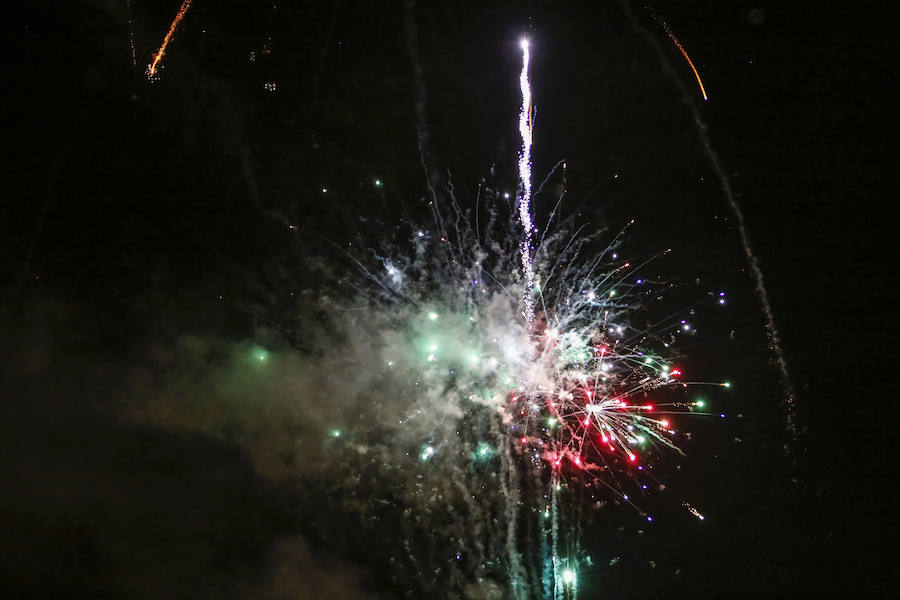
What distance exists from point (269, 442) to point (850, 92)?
4.77m

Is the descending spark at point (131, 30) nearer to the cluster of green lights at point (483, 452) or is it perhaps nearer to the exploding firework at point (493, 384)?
the exploding firework at point (493, 384)

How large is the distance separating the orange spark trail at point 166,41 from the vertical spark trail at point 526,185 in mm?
2082

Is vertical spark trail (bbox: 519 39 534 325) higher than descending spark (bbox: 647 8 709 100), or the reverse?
descending spark (bbox: 647 8 709 100)

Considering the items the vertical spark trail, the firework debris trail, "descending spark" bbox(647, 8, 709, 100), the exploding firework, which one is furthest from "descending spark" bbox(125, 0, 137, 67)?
the firework debris trail

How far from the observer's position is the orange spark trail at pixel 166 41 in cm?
290

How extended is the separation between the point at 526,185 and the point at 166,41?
2.38 meters

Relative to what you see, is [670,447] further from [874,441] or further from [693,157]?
[693,157]

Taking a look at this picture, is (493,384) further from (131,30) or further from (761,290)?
(131,30)

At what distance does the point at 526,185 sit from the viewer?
9.99 feet

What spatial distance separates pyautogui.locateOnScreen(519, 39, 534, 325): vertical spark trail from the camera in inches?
116

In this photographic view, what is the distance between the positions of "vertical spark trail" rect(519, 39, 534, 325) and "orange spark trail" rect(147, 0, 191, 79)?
2082 mm

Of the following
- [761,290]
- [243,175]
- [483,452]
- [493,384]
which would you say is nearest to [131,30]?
[243,175]

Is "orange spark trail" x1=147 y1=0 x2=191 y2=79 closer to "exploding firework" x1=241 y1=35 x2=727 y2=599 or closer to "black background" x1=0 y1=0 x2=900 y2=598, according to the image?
"black background" x1=0 y1=0 x2=900 y2=598

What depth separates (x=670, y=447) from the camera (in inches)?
132
